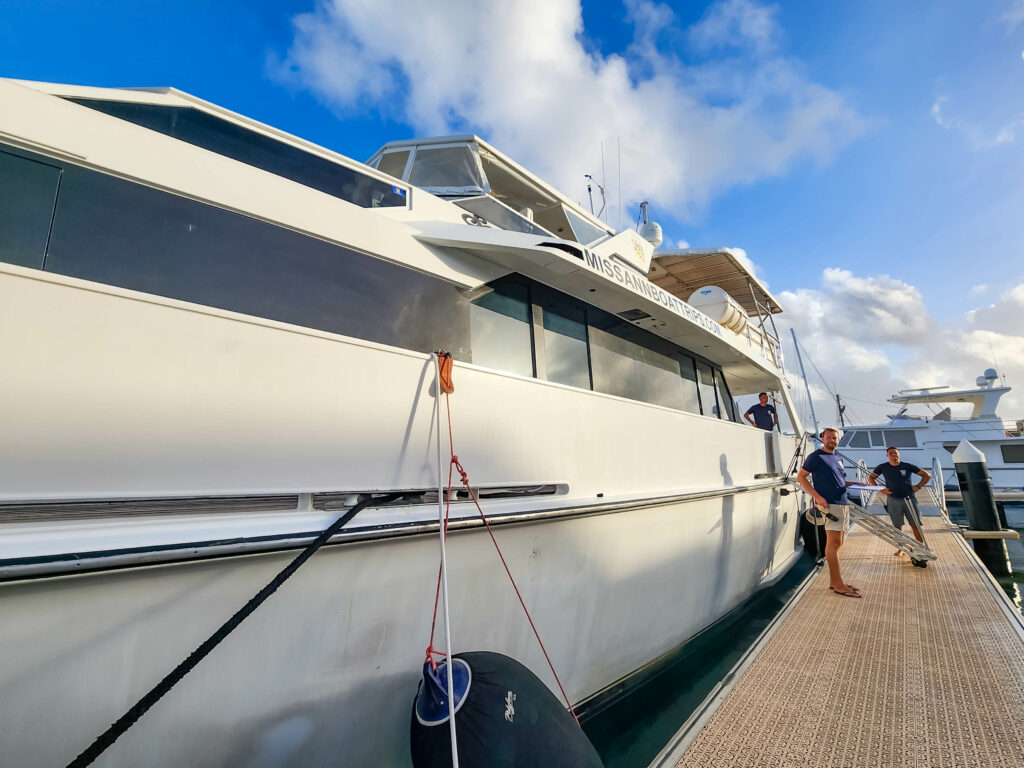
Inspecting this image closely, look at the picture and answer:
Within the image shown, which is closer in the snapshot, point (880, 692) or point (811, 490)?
point (880, 692)

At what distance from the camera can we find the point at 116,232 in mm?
1700

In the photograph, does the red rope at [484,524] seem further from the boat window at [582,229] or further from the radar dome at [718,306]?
the radar dome at [718,306]

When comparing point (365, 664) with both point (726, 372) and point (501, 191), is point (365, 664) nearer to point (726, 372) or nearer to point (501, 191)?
point (501, 191)

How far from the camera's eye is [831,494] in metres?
4.50

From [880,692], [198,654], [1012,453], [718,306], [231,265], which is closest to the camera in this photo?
[198,654]

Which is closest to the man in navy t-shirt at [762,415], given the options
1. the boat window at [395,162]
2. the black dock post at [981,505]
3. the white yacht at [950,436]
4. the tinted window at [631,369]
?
the tinted window at [631,369]

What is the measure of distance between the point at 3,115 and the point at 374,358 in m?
1.36

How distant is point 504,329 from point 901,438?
22.9 meters

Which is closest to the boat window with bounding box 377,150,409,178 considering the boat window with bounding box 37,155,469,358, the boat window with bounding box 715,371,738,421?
the boat window with bounding box 37,155,469,358

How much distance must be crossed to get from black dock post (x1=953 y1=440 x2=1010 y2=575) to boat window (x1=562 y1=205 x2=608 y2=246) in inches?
313

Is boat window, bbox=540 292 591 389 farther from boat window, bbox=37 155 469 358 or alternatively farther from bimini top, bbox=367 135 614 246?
boat window, bbox=37 155 469 358

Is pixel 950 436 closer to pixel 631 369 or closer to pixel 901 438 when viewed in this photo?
pixel 901 438

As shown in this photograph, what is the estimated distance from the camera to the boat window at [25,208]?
1.51 meters

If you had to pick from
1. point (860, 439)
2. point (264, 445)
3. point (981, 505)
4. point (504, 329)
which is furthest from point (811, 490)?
point (860, 439)
